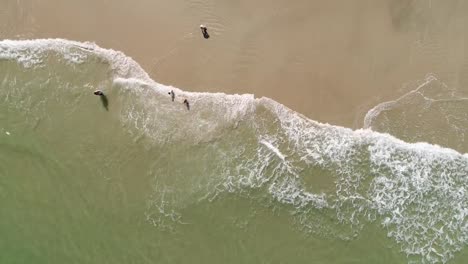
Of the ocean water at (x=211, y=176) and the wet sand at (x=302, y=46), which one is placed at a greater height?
the wet sand at (x=302, y=46)

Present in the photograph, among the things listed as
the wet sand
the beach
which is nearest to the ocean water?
the beach

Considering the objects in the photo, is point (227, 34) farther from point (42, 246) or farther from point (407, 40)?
point (42, 246)

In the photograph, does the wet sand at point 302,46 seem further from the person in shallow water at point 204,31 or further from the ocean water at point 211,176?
the ocean water at point 211,176

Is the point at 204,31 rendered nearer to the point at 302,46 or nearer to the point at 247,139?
the point at 302,46

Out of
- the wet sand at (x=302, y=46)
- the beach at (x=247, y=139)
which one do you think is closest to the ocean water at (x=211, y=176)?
the beach at (x=247, y=139)

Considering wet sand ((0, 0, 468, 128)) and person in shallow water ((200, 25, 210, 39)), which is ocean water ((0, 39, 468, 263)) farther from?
person in shallow water ((200, 25, 210, 39))

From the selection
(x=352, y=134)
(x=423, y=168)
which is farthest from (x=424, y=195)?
(x=352, y=134)

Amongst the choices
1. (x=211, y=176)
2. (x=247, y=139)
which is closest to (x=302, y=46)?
(x=247, y=139)
